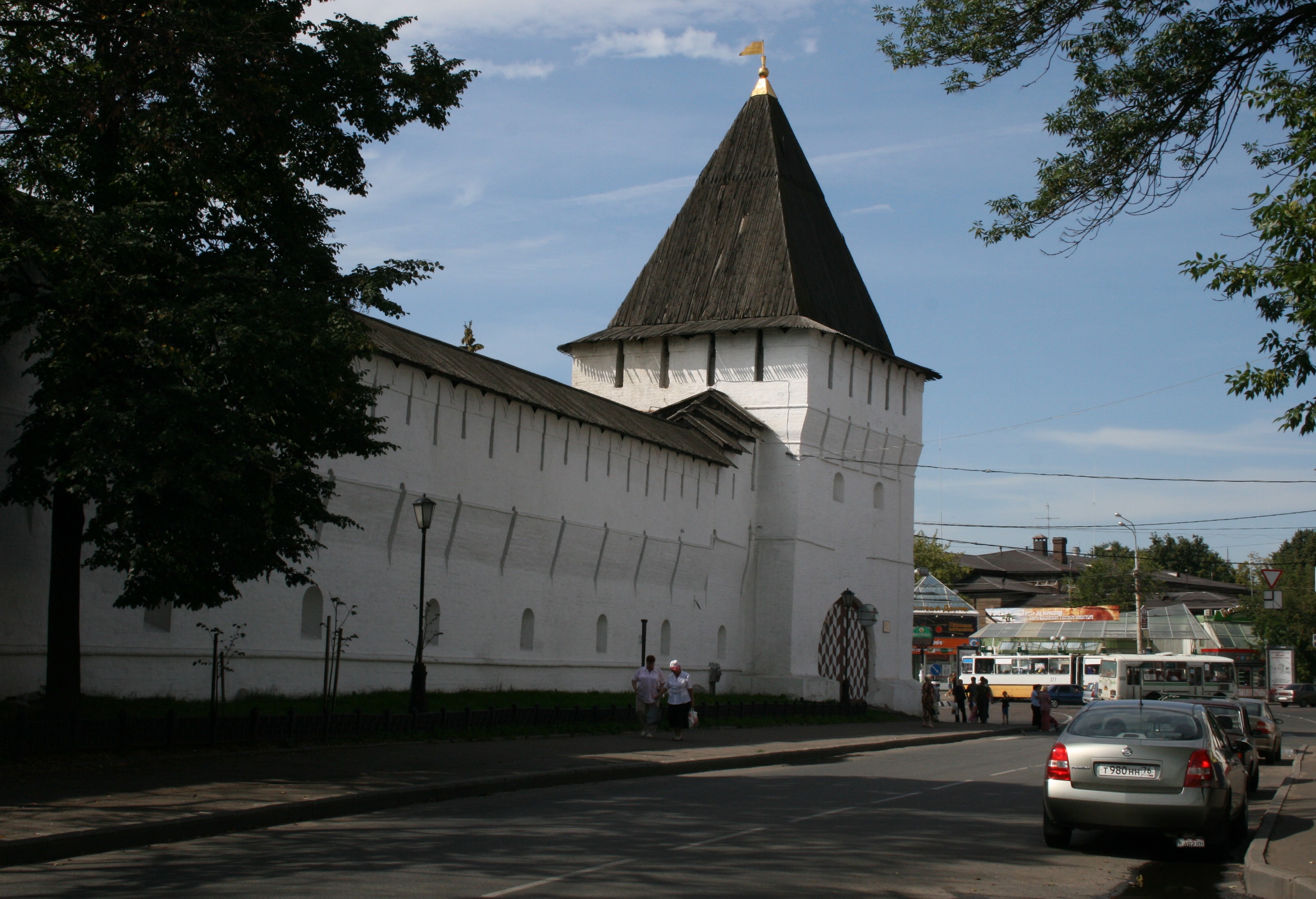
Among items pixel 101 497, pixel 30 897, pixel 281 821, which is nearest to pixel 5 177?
pixel 101 497

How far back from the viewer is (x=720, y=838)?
35.6ft

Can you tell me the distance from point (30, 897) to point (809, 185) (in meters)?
40.7

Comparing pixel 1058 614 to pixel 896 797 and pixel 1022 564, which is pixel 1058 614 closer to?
pixel 1022 564

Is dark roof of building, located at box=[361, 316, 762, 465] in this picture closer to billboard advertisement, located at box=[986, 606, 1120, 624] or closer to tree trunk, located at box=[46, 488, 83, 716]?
tree trunk, located at box=[46, 488, 83, 716]

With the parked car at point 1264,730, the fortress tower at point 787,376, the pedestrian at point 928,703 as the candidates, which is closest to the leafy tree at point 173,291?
the parked car at point 1264,730

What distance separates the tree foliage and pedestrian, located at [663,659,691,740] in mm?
8522

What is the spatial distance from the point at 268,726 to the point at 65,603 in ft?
10.0

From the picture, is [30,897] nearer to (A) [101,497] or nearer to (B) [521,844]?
(B) [521,844]

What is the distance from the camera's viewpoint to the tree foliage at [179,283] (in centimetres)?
1269

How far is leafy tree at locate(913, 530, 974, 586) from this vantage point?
10506cm

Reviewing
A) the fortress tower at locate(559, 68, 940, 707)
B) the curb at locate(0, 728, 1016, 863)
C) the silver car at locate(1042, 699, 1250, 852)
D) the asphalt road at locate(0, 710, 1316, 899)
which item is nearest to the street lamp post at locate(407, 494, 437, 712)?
the curb at locate(0, 728, 1016, 863)

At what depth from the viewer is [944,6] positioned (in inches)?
522

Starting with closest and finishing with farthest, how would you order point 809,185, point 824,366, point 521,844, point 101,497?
point 521,844 → point 101,497 → point 824,366 → point 809,185

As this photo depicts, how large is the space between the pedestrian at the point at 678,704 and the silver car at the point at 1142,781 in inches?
438
